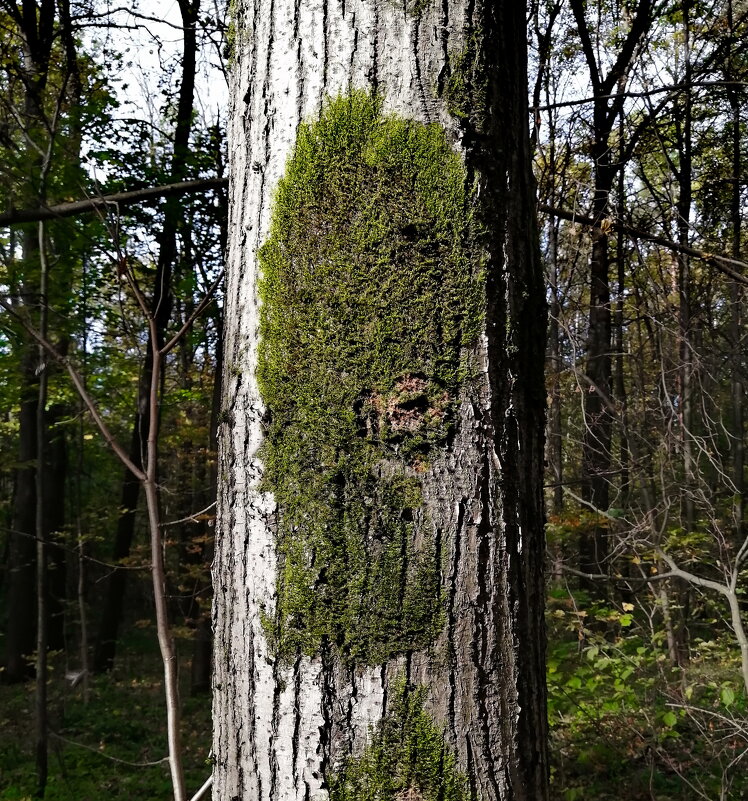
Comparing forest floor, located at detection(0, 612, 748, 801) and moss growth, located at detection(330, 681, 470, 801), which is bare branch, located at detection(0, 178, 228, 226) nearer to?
moss growth, located at detection(330, 681, 470, 801)

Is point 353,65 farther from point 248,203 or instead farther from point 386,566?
point 386,566

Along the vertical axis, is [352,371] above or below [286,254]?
below

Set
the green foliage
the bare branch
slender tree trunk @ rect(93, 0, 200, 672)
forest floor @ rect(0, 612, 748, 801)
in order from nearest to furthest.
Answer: the bare branch
forest floor @ rect(0, 612, 748, 801)
the green foliage
slender tree trunk @ rect(93, 0, 200, 672)

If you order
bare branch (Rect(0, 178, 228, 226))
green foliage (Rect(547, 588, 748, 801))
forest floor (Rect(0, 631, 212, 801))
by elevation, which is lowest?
forest floor (Rect(0, 631, 212, 801))

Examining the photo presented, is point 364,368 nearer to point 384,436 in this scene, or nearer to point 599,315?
point 384,436

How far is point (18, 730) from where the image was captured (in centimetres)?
893

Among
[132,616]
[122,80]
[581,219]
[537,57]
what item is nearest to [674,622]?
[537,57]

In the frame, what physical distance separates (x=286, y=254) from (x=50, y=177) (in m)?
6.74

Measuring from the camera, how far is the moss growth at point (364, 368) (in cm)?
82

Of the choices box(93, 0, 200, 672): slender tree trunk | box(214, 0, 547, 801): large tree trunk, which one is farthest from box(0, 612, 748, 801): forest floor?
box(214, 0, 547, 801): large tree trunk

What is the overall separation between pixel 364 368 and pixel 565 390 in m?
7.94

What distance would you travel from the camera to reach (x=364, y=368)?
2.83ft

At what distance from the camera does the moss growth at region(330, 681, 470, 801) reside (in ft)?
2.59

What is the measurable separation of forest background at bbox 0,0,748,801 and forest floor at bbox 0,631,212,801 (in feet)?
0.16
